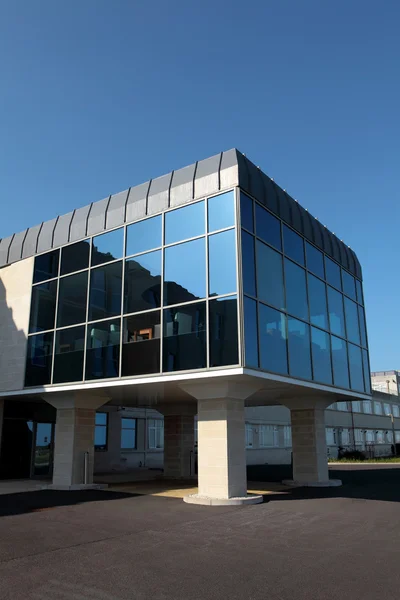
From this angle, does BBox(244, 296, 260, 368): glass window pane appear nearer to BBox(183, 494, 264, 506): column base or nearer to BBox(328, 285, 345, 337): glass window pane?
BBox(183, 494, 264, 506): column base

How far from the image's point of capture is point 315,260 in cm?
1969

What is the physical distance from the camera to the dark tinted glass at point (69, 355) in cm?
1828

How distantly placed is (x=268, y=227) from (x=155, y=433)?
21.5m

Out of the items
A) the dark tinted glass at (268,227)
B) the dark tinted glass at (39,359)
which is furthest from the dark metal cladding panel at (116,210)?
the dark tinted glass at (268,227)

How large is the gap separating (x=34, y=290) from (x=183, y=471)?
35.9 ft

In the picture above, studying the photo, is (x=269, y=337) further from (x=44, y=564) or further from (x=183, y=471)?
(x=183, y=471)

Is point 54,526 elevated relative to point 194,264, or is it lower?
lower

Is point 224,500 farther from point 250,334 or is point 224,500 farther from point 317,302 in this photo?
point 317,302

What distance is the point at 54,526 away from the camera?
11250 millimetres

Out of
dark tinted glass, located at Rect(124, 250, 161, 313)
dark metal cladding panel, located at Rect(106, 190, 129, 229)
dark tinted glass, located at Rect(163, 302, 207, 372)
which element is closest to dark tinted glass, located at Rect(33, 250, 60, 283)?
dark metal cladding panel, located at Rect(106, 190, 129, 229)

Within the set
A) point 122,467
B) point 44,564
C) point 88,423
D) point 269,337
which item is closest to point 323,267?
point 269,337

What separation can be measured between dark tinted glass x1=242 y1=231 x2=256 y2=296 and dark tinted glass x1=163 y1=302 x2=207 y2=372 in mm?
1430

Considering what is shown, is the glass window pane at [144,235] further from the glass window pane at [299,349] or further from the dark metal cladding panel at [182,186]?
the glass window pane at [299,349]

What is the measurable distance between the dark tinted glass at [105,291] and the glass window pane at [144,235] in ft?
2.68
